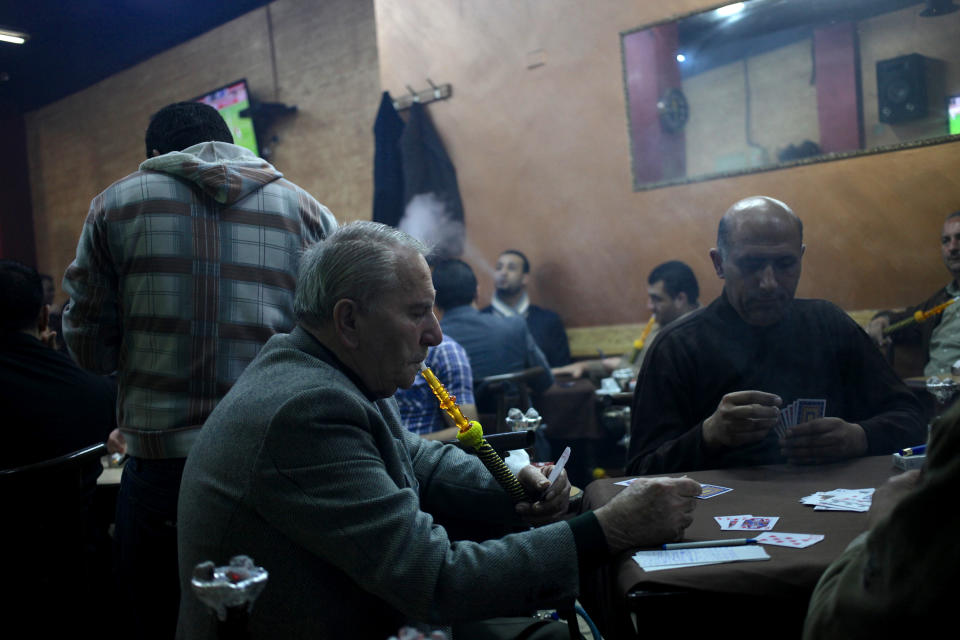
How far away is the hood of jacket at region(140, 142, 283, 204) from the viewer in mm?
1792

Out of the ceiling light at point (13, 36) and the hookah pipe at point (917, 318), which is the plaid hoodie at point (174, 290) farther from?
the ceiling light at point (13, 36)

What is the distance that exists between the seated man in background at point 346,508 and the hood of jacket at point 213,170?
56 cm

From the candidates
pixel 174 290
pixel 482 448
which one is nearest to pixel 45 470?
pixel 174 290

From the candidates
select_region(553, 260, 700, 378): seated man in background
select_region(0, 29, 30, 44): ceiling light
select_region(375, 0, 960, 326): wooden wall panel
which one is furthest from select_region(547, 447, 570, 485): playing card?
select_region(0, 29, 30, 44): ceiling light

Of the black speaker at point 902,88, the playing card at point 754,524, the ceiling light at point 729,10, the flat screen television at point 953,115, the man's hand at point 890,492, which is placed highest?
the ceiling light at point 729,10

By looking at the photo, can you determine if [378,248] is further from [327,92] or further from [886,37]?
[327,92]

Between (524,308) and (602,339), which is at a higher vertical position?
(524,308)

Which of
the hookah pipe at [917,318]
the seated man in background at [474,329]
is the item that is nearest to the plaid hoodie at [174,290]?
the seated man in background at [474,329]

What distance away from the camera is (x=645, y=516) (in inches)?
49.3

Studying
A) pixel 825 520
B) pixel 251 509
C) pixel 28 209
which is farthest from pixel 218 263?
pixel 28 209

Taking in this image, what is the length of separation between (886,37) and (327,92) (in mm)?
4040

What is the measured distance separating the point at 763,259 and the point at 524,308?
3.06 metres

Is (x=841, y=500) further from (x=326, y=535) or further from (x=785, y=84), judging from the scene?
(x=785, y=84)

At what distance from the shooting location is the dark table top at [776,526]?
1.10 m
